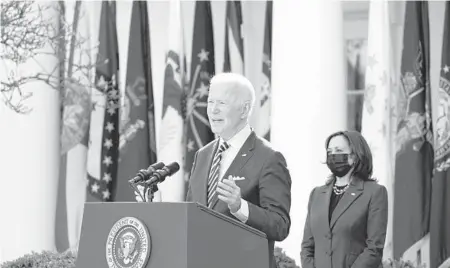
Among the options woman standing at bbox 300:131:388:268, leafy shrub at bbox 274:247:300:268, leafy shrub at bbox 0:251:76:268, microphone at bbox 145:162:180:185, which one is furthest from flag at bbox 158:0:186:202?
microphone at bbox 145:162:180:185

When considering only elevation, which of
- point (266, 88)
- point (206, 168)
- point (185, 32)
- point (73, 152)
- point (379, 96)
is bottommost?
point (206, 168)

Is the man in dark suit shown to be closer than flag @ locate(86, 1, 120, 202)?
Yes

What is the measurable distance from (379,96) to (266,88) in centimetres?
150

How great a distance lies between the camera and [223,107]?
144 inches

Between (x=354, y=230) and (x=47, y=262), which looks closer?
(x=354, y=230)

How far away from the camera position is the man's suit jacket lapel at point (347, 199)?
5504 millimetres

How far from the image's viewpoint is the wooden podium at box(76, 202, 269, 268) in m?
2.96

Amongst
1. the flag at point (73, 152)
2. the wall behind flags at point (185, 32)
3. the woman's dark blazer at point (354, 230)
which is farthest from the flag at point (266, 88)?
the woman's dark blazer at point (354, 230)

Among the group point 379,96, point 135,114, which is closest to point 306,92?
point 379,96

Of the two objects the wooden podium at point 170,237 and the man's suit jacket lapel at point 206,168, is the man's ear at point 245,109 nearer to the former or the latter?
the man's suit jacket lapel at point 206,168

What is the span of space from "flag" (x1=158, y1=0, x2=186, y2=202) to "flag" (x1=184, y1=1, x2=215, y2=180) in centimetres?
11

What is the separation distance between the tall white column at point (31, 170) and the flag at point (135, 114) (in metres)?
0.97

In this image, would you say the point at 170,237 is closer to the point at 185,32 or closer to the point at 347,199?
the point at 347,199

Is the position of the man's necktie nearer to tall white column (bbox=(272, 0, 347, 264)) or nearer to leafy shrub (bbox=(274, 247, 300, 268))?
leafy shrub (bbox=(274, 247, 300, 268))
